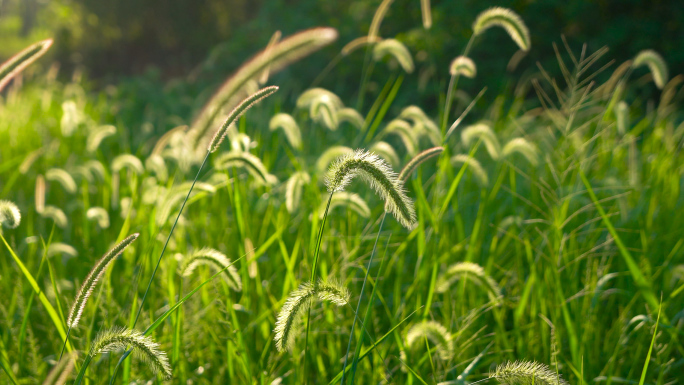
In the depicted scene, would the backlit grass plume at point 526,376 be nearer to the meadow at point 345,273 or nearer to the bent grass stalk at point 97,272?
the meadow at point 345,273

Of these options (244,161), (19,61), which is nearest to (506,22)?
(244,161)

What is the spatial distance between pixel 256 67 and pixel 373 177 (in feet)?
1.79

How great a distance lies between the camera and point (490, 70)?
5.89m

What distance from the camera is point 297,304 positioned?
1.01 m

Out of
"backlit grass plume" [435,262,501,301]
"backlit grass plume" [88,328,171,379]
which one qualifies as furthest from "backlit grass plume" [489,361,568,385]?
"backlit grass plume" [88,328,171,379]

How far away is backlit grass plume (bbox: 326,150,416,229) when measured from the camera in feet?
3.27

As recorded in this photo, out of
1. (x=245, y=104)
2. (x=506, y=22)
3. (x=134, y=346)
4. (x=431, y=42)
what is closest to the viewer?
(x=134, y=346)

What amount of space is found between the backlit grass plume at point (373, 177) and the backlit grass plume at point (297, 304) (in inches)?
8.2

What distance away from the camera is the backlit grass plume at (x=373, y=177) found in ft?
3.27

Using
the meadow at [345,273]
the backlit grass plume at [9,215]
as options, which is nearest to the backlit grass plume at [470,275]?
the meadow at [345,273]

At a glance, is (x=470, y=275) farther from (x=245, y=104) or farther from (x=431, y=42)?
(x=431, y=42)

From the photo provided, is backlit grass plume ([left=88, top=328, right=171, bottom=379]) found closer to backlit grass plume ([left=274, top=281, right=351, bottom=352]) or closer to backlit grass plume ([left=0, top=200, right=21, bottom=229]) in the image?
backlit grass plume ([left=274, top=281, right=351, bottom=352])

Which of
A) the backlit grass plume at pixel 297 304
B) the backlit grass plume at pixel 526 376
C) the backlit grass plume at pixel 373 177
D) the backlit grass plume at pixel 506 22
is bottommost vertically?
the backlit grass plume at pixel 526 376

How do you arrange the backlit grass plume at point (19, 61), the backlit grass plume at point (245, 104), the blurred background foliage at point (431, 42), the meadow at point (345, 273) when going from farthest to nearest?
1. the blurred background foliage at point (431, 42)
2. the backlit grass plume at point (19, 61)
3. the meadow at point (345, 273)
4. the backlit grass plume at point (245, 104)
